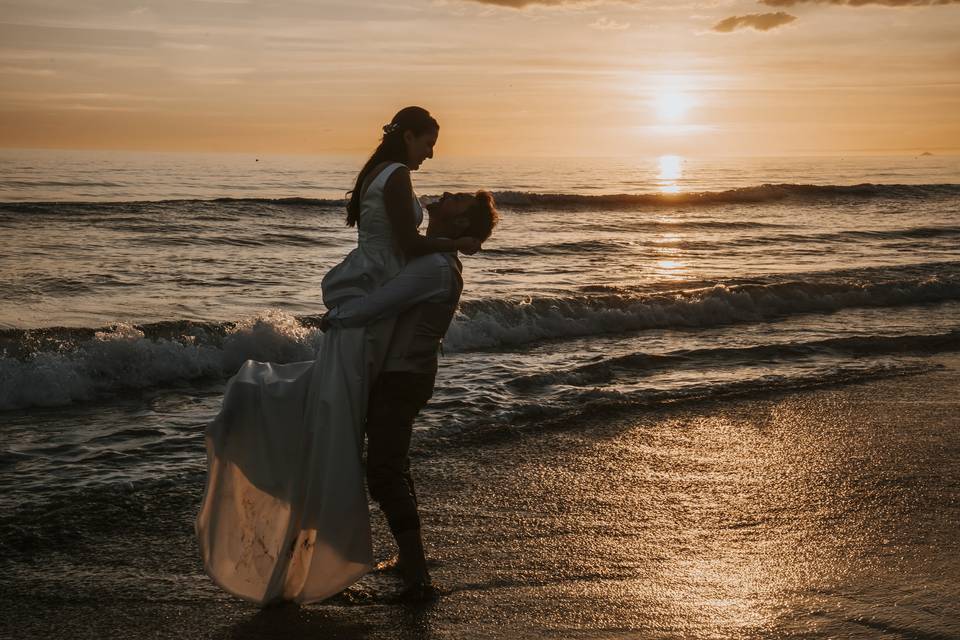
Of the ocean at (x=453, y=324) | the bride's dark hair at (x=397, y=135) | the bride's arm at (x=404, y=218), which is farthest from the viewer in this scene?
the ocean at (x=453, y=324)

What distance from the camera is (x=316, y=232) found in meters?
25.1

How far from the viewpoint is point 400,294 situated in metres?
4.03

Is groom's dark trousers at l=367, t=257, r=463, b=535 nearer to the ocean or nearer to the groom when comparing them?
the groom

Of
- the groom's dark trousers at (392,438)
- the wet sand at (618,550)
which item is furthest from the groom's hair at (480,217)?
the wet sand at (618,550)

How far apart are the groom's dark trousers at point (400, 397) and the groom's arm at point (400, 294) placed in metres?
0.07

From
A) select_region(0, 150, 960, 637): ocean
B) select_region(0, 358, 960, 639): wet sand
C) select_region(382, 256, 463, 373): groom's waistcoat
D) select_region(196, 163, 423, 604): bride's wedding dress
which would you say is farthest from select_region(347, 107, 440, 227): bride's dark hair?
select_region(0, 150, 960, 637): ocean

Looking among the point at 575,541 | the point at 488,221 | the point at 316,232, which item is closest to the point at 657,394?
the point at 575,541

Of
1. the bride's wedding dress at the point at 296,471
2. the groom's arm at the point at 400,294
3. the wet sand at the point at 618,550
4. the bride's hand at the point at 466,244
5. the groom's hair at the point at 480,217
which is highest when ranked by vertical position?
the groom's hair at the point at 480,217

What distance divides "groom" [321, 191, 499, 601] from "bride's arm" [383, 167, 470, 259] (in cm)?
6

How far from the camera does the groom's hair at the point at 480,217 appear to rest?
423 cm

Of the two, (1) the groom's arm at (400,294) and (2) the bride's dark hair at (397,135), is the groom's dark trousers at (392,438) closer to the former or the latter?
(1) the groom's arm at (400,294)

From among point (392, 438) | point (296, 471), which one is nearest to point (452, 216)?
point (392, 438)

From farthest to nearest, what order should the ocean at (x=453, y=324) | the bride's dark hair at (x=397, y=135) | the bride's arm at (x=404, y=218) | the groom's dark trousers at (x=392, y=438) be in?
1. the ocean at (x=453, y=324)
2. the groom's dark trousers at (x=392, y=438)
3. the bride's dark hair at (x=397, y=135)
4. the bride's arm at (x=404, y=218)

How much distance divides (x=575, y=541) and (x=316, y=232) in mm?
20951
